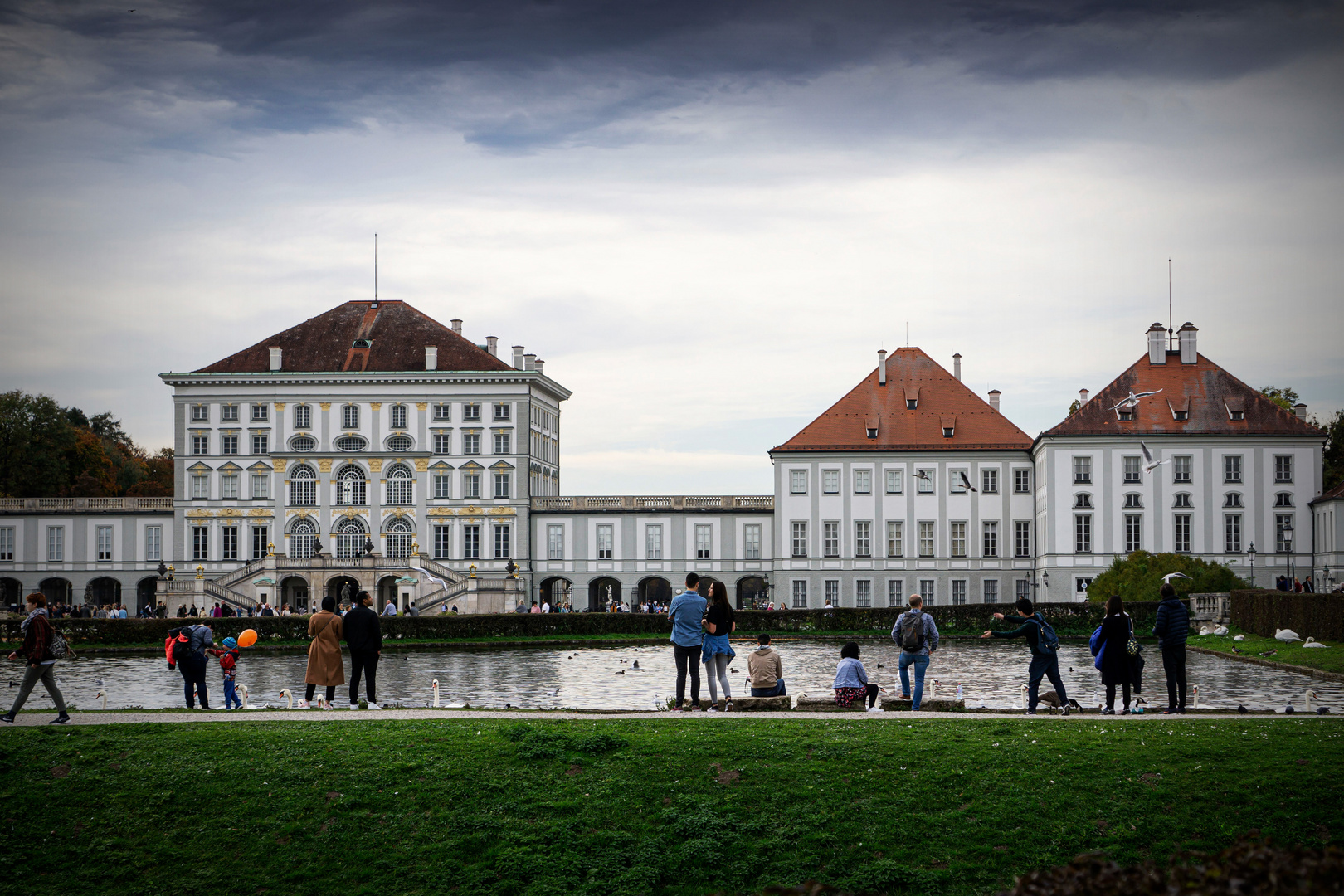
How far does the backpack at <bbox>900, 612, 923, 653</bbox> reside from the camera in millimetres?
18953

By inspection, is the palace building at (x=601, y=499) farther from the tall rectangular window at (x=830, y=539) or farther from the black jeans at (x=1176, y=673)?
the black jeans at (x=1176, y=673)

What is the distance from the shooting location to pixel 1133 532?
64.4 metres

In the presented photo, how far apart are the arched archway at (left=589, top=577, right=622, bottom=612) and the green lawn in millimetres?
60369

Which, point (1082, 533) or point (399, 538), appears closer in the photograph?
point (1082, 533)

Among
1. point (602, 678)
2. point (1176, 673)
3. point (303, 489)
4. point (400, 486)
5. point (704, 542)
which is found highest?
point (400, 486)

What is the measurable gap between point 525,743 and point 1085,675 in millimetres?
21066

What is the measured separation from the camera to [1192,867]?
20.4 feet

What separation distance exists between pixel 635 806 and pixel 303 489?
64.4m

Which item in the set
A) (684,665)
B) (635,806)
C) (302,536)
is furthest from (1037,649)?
(302,536)

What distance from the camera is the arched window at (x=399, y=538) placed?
73875mm

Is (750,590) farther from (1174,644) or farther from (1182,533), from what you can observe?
(1174,644)

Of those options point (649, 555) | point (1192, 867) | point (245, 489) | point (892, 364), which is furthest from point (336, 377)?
point (1192, 867)

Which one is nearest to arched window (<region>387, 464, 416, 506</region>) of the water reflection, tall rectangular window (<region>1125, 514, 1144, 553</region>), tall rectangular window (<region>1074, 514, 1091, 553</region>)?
the water reflection

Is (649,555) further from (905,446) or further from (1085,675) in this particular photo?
(1085,675)
